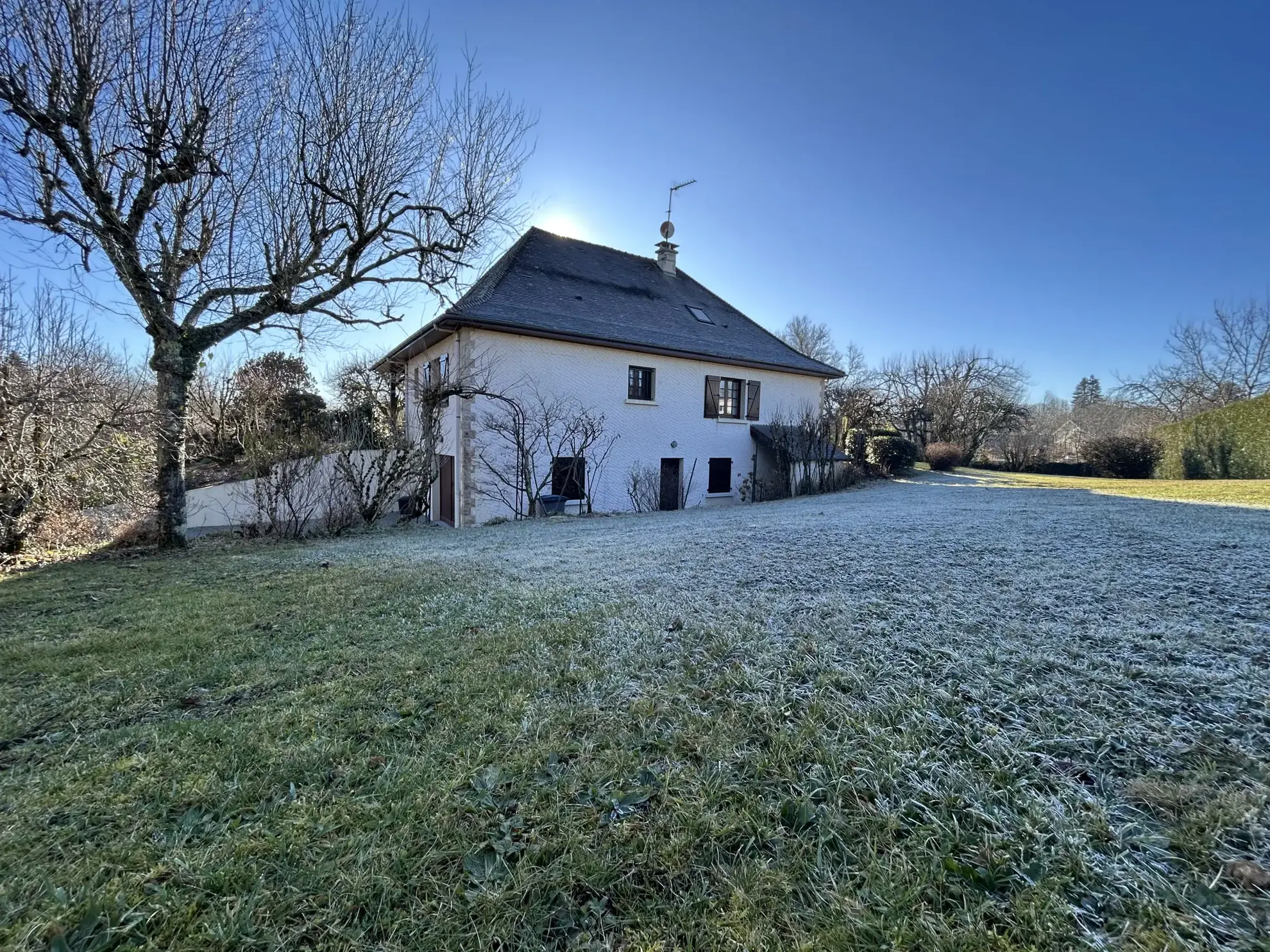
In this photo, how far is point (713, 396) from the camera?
51.7ft

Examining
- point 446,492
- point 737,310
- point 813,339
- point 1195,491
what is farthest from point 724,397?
point 813,339

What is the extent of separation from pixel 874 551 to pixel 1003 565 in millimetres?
971

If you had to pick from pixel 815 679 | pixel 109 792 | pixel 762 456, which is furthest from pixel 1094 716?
pixel 762 456

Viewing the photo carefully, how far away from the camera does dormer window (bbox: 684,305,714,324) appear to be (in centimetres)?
1705

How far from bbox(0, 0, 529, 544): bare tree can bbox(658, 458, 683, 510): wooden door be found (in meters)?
7.95

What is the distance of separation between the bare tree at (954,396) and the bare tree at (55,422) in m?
27.7

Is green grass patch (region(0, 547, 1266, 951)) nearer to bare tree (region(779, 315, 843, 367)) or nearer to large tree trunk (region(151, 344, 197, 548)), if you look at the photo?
large tree trunk (region(151, 344, 197, 548))

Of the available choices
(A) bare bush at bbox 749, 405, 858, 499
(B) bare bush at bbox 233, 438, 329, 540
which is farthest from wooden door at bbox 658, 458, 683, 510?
(B) bare bush at bbox 233, 438, 329, 540

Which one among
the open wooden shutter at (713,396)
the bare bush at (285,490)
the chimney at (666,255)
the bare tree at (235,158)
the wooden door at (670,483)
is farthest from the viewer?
the chimney at (666,255)

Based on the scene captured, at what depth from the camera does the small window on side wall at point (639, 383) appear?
14.0 meters

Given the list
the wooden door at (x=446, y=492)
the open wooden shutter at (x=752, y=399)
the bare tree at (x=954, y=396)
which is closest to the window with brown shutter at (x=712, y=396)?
the open wooden shutter at (x=752, y=399)

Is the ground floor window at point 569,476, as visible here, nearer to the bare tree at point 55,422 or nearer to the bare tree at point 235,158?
the bare tree at point 235,158

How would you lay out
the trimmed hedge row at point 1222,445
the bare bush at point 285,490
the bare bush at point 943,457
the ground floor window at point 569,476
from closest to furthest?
1. the bare bush at point 285,490
2. the ground floor window at point 569,476
3. the trimmed hedge row at point 1222,445
4. the bare bush at point 943,457

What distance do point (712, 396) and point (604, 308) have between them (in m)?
4.16
